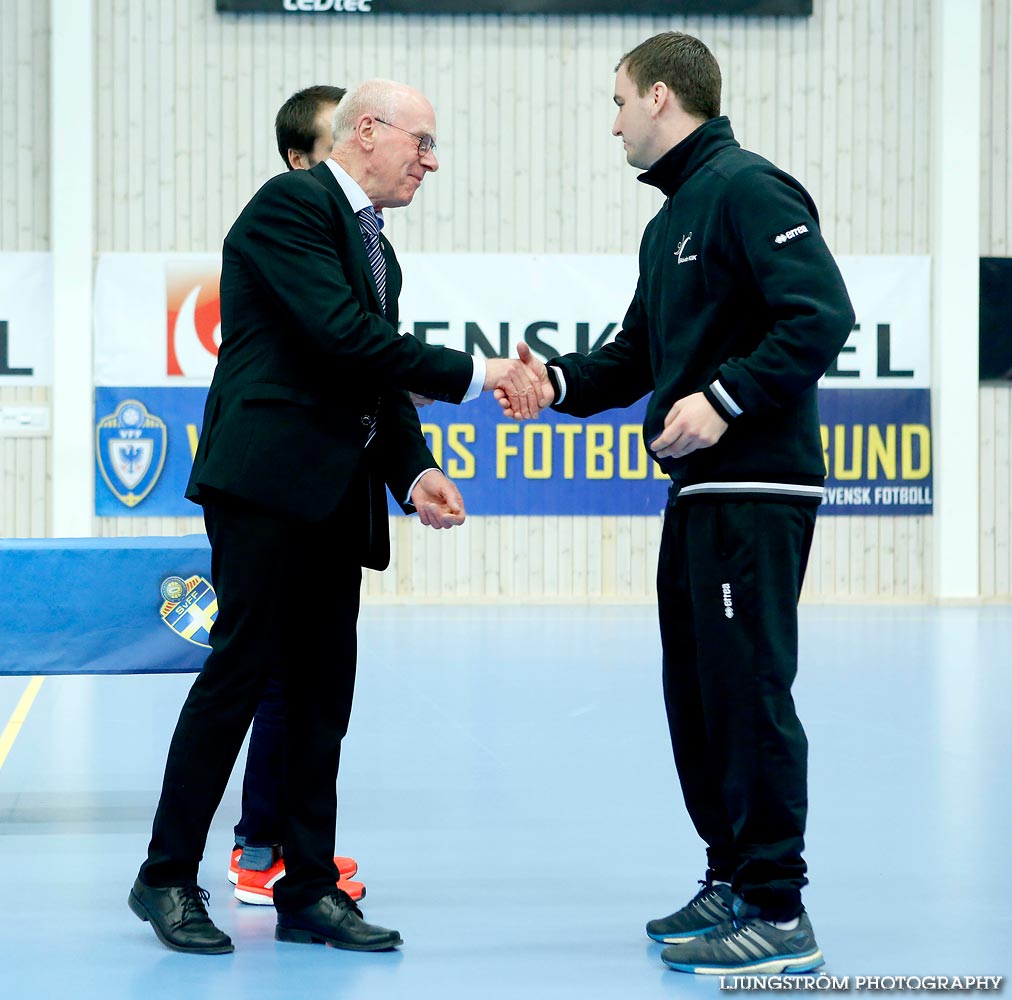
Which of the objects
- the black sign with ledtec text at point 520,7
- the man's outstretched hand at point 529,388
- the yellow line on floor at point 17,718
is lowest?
the yellow line on floor at point 17,718

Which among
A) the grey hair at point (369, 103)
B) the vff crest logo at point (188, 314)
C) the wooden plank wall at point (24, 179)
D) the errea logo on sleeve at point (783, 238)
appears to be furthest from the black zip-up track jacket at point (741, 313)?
the wooden plank wall at point (24, 179)

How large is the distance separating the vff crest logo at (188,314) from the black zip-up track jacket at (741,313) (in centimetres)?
786

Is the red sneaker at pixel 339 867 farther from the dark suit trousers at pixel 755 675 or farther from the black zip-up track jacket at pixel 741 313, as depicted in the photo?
the black zip-up track jacket at pixel 741 313

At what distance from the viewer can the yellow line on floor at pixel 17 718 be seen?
15.6 ft

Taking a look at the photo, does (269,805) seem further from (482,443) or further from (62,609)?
(482,443)

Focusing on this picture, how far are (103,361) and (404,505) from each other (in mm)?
7887

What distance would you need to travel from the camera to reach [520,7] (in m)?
10.3

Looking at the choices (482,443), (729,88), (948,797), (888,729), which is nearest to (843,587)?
(482,443)

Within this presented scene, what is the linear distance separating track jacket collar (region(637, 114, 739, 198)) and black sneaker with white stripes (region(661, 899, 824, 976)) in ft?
4.55

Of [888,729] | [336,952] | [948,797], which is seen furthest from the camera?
[888,729]

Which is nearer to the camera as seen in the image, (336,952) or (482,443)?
(336,952)

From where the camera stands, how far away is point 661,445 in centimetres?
253

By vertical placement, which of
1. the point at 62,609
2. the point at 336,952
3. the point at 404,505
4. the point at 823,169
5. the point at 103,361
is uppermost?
the point at 823,169

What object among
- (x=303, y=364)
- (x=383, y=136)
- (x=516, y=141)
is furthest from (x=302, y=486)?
(x=516, y=141)
